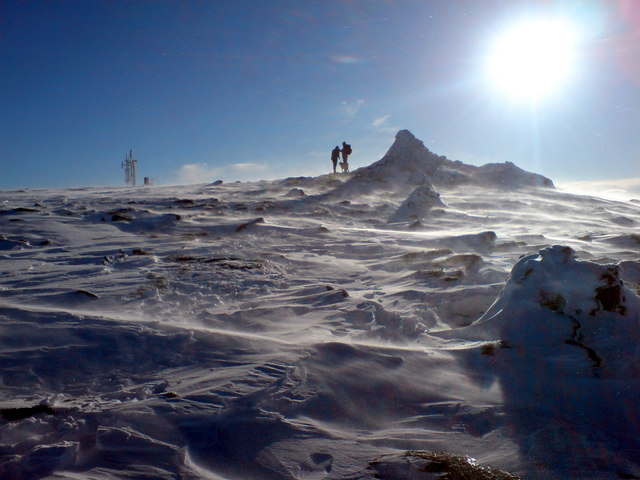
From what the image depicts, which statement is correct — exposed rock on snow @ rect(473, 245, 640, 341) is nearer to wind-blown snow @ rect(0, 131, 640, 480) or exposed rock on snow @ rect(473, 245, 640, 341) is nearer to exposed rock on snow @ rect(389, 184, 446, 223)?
wind-blown snow @ rect(0, 131, 640, 480)

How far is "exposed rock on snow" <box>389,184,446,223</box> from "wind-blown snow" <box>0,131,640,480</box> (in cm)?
382

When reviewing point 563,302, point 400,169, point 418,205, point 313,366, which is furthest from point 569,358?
point 400,169

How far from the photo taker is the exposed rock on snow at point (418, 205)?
28.3 ft

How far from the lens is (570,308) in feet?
8.41

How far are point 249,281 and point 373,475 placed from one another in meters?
2.54

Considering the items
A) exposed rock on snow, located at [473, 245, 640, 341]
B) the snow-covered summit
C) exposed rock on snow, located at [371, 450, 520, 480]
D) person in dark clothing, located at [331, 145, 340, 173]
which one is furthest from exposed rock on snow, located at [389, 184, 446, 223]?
person in dark clothing, located at [331, 145, 340, 173]

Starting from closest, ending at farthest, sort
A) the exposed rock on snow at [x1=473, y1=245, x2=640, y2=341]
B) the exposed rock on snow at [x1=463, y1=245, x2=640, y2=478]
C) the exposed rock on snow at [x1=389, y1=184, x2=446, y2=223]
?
the exposed rock on snow at [x1=463, y1=245, x2=640, y2=478]
the exposed rock on snow at [x1=473, y1=245, x2=640, y2=341]
the exposed rock on snow at [x1=389, y1=184, x2=446, y2=223]

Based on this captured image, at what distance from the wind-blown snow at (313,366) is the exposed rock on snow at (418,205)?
3819mm

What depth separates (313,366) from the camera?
227 cm

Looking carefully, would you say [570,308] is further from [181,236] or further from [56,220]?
[56,220]

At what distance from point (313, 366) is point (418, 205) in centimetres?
737

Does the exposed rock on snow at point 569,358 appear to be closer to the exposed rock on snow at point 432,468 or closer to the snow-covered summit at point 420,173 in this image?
the exposed rock on snow at point 432,468

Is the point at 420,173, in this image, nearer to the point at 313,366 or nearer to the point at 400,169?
the point at 400,169

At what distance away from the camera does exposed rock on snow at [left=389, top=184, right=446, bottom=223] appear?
863 cm
